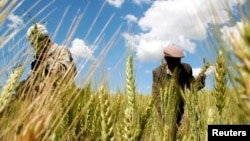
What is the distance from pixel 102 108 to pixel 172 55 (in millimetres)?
3154

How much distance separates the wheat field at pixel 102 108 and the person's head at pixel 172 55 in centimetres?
144

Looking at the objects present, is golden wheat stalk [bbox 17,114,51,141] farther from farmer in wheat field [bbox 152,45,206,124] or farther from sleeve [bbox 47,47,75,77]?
farmer in wheat field [bbox 152,45,206,124]

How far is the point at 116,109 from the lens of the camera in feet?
9.93

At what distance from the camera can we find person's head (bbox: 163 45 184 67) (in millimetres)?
5195

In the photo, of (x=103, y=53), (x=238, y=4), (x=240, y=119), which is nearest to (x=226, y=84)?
(x=240, y=119)

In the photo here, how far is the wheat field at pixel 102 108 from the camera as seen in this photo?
1.00 metres

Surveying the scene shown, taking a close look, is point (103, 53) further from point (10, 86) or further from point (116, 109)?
point (116, 109)

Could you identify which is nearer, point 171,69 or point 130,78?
point 130,78

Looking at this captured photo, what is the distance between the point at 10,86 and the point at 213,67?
1052 mm

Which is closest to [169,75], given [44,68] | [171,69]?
[171,69]

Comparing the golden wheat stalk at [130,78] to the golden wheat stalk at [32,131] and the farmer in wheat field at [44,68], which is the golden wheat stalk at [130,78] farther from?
the golden wheat stalk at [32,131]

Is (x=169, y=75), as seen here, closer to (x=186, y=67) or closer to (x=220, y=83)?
(x=186, y=67)

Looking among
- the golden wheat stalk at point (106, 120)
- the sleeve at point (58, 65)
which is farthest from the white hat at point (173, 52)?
the golden wheat stalk at point (106, 120)

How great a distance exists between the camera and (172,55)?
5.16 metres
